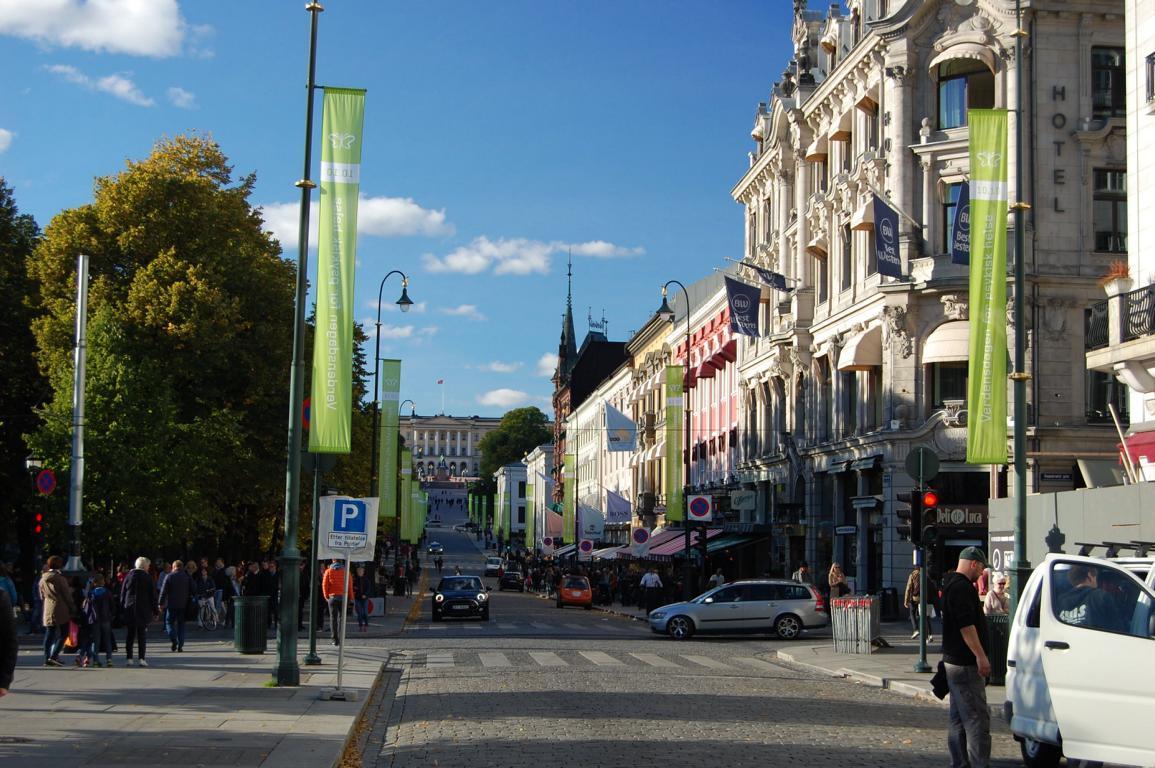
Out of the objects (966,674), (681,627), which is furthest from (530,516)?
(966,674)

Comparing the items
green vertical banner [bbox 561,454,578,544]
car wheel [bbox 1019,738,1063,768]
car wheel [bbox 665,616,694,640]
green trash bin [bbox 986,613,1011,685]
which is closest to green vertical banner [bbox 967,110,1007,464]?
green trash bin [bbox 986,613,1011,685]

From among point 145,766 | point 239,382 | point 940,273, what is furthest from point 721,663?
point 239,382

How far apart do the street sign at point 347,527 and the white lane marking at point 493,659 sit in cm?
599

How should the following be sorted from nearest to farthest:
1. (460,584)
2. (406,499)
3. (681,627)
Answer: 1. (681,627)
2. (460,584)
3. (406,499)

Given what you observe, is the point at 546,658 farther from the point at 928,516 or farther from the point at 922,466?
the point at 922,466

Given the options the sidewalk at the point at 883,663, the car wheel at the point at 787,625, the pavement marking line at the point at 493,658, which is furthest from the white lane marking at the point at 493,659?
the car wheel at the point at 787,625

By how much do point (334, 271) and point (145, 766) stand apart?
9.17 meters

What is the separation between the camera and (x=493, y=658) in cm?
2503

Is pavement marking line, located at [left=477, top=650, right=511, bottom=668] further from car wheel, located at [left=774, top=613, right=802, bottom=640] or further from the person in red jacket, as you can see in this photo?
car wheel, located at [left=774, top=613, right=802, bottom=640]

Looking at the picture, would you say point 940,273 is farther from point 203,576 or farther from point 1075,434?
point 203,576

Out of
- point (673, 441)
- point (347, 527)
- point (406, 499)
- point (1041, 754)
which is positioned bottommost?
point (1041, 754)

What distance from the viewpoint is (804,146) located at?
5103cm

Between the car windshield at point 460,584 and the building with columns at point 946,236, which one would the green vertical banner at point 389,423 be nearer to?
the car windshield at point 460,584

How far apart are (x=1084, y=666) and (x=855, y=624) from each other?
1650 centimetres
